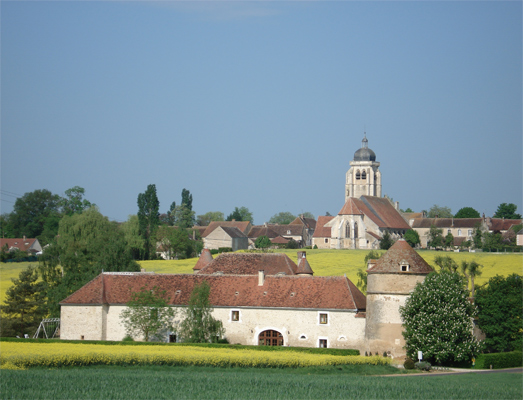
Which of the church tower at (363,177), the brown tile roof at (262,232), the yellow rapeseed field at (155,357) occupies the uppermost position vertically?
the church tower at (363,177)

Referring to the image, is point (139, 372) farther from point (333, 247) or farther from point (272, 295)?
point (333, 247)

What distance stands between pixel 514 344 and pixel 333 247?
66.7m

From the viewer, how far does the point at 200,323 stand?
5150 centimetres

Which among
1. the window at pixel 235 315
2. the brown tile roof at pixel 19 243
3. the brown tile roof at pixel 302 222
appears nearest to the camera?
the window at pixel 235 315

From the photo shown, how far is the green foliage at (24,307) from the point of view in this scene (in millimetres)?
59625

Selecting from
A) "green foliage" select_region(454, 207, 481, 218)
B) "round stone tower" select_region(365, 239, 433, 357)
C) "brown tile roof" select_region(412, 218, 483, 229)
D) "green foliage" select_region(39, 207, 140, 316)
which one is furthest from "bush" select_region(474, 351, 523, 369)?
"green foliage" select_region(454, 207, 481, 218)

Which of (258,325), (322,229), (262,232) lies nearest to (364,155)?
(262,232)

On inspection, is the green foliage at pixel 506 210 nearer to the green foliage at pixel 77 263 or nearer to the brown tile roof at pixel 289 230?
the brown tile roof at pixel 289 230

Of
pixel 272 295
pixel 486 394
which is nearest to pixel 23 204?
pixel 272 295

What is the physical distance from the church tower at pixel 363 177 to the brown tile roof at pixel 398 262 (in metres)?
97.6

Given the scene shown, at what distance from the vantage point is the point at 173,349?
148 feet

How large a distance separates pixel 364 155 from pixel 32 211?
6673 cm

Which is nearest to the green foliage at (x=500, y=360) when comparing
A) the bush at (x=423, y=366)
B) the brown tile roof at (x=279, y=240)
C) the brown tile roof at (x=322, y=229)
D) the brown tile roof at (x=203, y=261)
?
the bush at (x=423, y=366)

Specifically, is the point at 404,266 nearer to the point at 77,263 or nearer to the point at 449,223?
the point at 77,263
